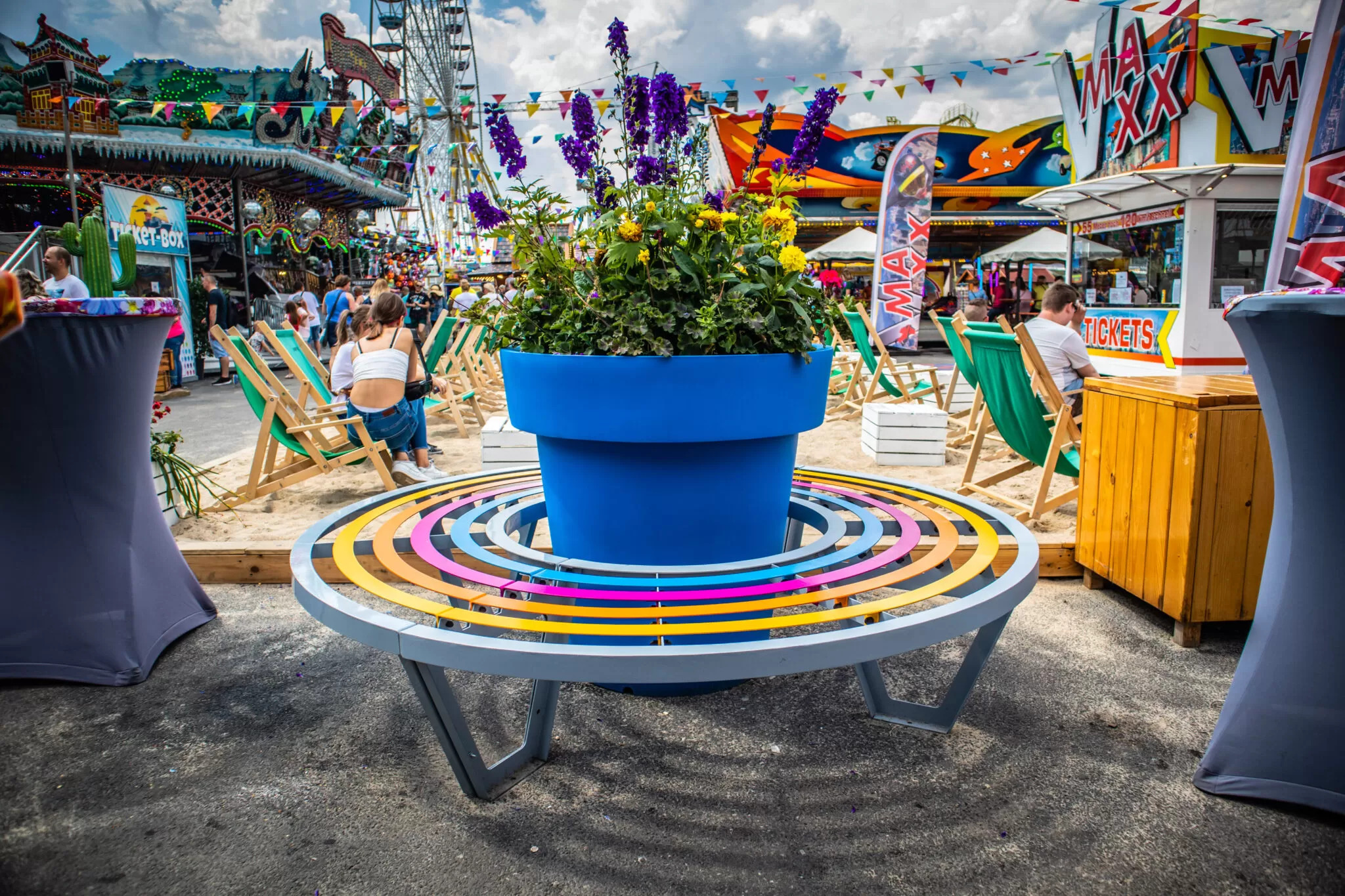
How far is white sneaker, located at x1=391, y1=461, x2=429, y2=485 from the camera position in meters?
4.54

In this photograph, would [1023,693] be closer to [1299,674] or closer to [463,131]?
[1299,674]

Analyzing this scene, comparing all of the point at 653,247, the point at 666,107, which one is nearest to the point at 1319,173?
the point at 666,107

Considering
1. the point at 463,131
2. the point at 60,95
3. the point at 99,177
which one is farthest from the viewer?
the point at 463,131

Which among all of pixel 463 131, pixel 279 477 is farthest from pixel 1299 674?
pixel 463 131

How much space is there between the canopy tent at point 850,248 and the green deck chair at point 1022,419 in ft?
41.8

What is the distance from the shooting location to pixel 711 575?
1.71m

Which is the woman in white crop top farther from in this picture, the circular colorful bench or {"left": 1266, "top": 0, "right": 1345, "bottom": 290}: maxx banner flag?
{"left": 1266, "top": 0, "right": 1345, "bottom": 290}: maxx banner flag

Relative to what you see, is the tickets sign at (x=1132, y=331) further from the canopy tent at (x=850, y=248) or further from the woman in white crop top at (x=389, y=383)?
the woman in white crop top at (x=389, y=383)

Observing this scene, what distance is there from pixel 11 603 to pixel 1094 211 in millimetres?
11742

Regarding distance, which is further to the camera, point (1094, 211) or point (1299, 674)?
point (1094, 211)

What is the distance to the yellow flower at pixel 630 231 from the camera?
166cm

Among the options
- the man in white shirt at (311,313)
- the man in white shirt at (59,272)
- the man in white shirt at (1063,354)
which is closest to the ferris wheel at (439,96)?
the man in white shirt at (311,313)

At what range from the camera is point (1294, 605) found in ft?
5.19

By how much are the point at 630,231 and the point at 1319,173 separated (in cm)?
500
